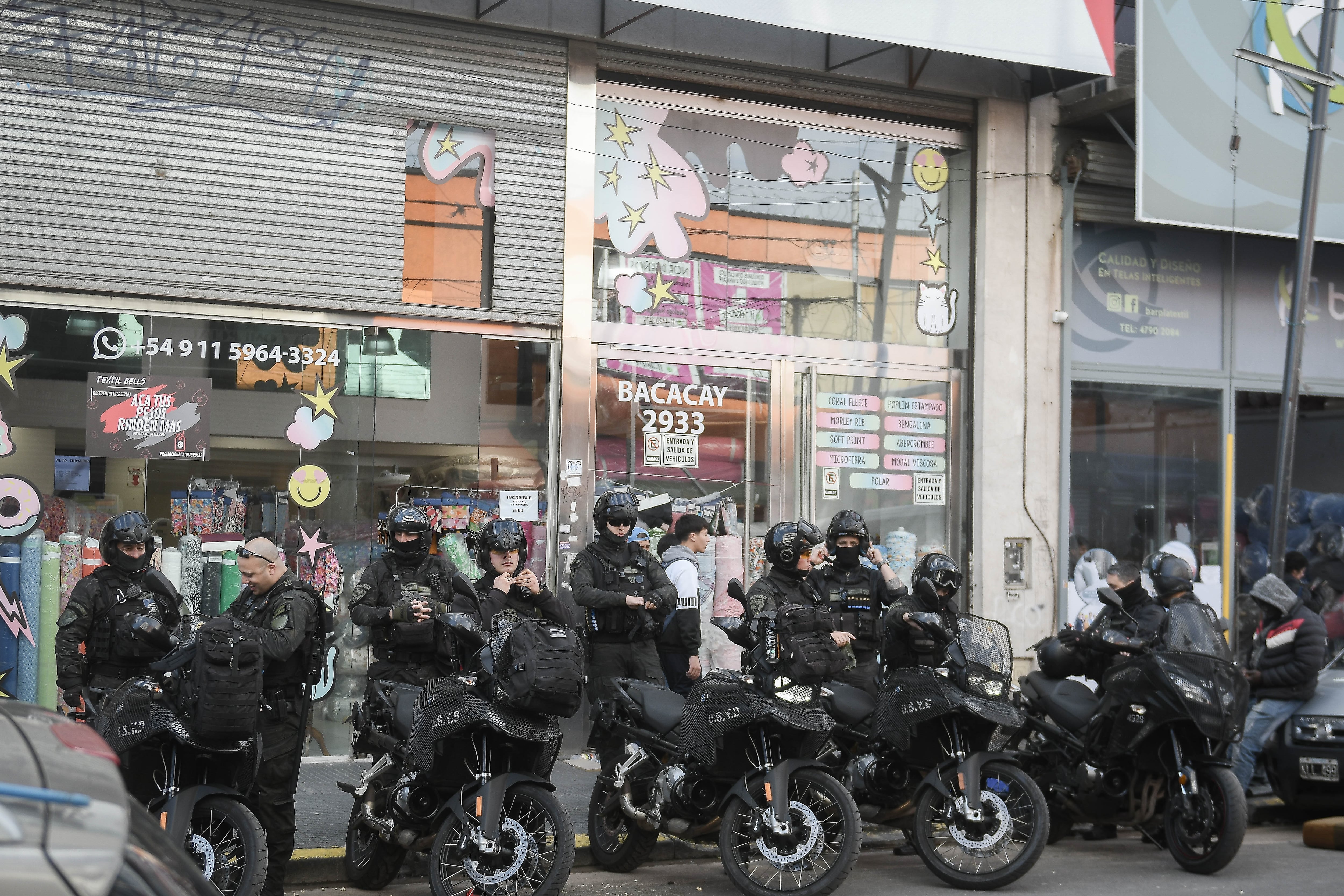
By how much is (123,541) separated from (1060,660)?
5.50 m

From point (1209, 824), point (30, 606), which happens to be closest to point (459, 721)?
point (1209, 824)

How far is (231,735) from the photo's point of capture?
545cm

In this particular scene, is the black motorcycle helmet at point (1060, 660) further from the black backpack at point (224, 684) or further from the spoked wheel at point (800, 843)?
the black backpack at point (224, 684)

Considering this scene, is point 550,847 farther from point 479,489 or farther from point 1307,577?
point 1307,577

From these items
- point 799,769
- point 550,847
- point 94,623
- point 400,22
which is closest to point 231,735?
point 550,847

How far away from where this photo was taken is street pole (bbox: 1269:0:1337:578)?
1039 cm

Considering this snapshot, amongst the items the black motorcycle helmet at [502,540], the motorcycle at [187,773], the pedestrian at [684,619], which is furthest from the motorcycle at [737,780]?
the motorcycle at [187,773]

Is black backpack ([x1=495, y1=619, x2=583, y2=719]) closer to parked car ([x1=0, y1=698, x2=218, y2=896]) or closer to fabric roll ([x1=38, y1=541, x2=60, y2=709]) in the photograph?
parked car ([x1=0, y1=698, x2=218, y2=896])

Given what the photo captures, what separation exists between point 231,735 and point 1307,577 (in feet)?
38.9

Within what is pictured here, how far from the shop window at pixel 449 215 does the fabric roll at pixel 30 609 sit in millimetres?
3177

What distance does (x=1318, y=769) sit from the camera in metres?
8.46

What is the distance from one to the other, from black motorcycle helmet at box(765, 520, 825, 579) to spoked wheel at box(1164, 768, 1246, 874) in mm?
2357

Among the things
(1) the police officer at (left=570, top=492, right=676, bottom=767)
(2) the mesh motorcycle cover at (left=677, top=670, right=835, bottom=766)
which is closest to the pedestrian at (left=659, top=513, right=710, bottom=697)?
(1) the police officer at (left=570, top=492, right=676, bottom=767)

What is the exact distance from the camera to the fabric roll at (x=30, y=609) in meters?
8.98
